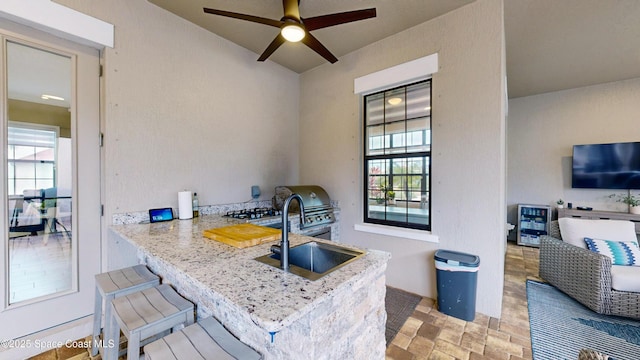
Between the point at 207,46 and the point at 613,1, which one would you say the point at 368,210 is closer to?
the point at 207,46

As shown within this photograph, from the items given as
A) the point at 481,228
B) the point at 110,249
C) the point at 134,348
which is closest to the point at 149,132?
the point at 110,249

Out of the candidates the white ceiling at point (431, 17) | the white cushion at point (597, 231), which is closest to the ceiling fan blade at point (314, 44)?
the white ceiling at point (431, 17)

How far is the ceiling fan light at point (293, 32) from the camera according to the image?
6.07 feet

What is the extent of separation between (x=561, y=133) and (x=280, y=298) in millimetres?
6075

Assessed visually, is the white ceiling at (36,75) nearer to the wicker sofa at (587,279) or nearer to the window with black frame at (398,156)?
the window with black frame at (398,156)

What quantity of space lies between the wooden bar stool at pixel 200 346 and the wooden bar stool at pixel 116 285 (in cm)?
65

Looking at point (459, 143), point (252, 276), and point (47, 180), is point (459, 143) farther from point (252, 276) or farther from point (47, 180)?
point (47, 180)

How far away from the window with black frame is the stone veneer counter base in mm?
1688

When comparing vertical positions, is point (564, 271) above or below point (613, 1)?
below

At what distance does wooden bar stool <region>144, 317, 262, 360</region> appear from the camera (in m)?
0.94

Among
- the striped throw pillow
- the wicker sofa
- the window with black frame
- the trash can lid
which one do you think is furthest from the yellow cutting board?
the striped throw pillow

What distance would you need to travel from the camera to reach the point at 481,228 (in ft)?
7.43

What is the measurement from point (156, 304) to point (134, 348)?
227 mm

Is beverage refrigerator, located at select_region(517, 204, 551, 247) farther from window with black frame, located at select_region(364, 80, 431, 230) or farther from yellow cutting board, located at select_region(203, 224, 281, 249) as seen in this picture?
yellow cutting board, located at select_region(203, 224, 281, 249)
